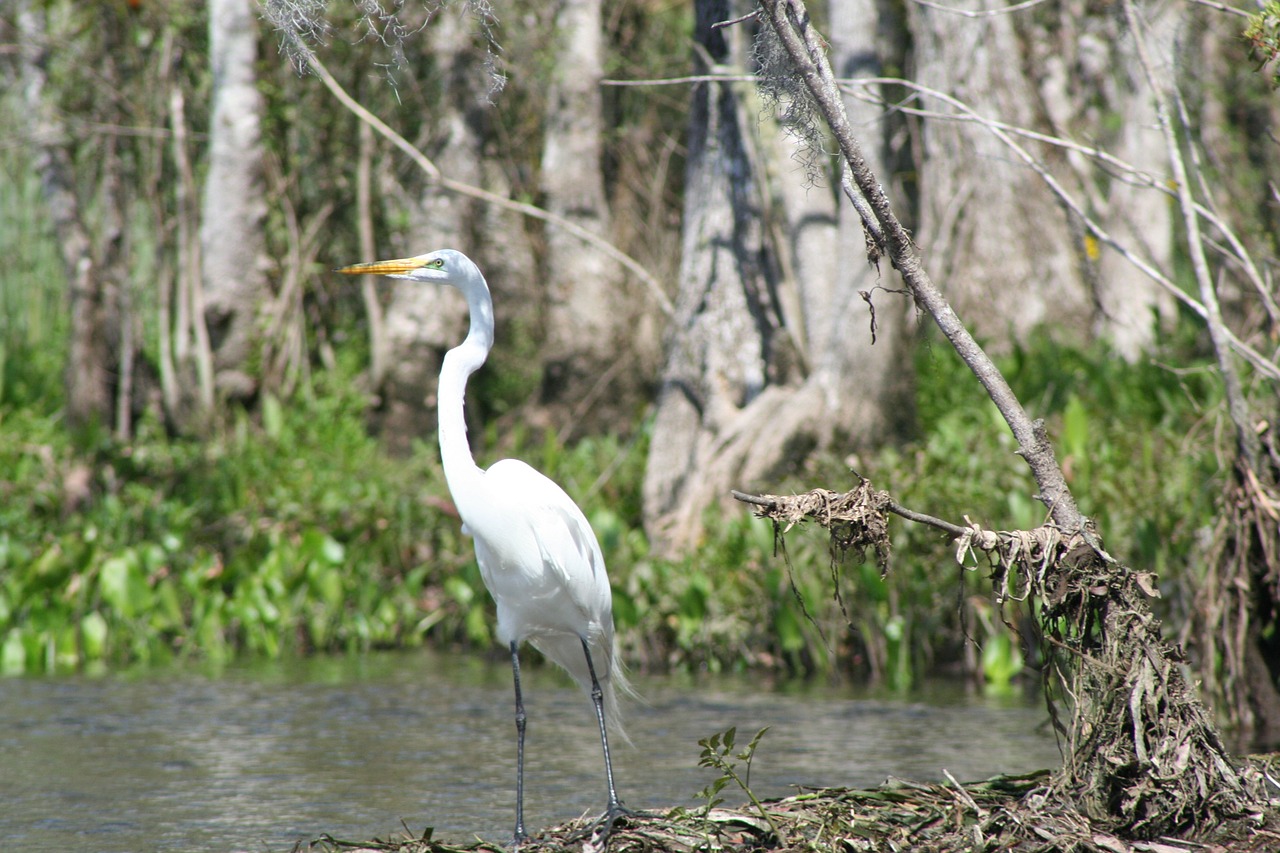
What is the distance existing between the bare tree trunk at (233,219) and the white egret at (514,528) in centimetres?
694

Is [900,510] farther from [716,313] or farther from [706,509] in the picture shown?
[716,313]

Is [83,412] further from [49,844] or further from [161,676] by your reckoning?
[49,844]

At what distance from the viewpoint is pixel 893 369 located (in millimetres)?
8305

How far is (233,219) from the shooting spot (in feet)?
36.2

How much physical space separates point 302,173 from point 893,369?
248 inches

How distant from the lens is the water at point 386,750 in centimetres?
445

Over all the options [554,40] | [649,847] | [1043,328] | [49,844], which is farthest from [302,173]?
[649,847]

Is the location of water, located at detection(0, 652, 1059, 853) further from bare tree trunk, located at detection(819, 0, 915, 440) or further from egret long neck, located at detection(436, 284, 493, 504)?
bare tree trunk, located at detection(819, 0, 915, 440)

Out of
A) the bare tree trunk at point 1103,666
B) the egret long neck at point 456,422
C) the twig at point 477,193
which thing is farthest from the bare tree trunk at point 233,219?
the bare tree trunk at point 1103,666

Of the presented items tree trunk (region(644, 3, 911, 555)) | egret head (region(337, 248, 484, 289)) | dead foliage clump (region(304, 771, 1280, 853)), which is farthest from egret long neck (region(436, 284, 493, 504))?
tree trunk (region(644, 3, 911, 555))

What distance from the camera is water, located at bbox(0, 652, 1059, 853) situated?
445 centimetres

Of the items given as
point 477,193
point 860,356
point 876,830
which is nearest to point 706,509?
point 860,356

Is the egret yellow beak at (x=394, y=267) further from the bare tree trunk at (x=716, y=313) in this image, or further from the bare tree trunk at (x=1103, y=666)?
the bare tree trunk at (x=716, y=313)

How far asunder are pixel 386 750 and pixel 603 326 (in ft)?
21.5
